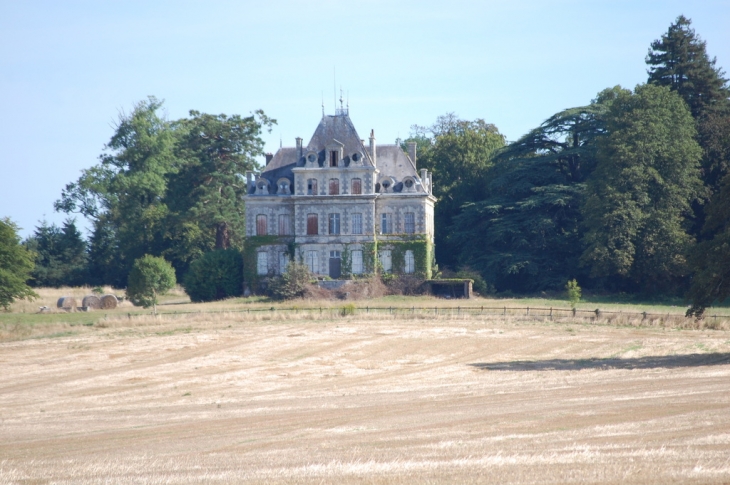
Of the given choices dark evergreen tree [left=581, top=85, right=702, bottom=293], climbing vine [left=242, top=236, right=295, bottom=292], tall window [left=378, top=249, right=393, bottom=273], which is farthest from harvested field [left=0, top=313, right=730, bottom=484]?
climbing vine [left=242, top=236, right=295, bottom=292]

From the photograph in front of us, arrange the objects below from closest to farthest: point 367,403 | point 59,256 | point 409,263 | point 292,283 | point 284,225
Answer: point 367,403 < point 292,283 < point 409,263 < point 284,225 < point 59,256

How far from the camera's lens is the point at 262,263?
6009 centimetres

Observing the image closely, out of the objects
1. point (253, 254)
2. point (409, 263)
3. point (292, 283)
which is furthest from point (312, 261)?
point (409, 263)

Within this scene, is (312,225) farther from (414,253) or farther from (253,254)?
(414,253)

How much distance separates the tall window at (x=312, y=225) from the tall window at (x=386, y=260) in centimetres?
428

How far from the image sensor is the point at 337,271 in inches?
2317

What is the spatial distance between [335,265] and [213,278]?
7.74m

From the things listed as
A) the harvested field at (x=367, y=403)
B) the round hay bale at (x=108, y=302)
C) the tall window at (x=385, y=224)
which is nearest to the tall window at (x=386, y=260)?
the tall window at (x=385, y=224)

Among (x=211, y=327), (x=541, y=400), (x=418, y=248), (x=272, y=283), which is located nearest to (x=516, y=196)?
(x=418, y=248)

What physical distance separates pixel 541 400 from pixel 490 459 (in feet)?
23.2

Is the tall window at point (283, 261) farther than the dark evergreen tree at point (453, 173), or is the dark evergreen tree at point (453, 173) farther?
the dark evergreen tree at point (453, 173)

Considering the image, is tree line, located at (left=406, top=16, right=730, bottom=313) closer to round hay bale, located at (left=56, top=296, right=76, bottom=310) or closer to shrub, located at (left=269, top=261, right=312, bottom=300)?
shrub, located at (left=269, top=261, right=312, bottom=300)

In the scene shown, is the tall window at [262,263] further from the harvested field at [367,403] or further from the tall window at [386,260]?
the harvested field at [367,403]

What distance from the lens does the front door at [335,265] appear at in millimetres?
58750
